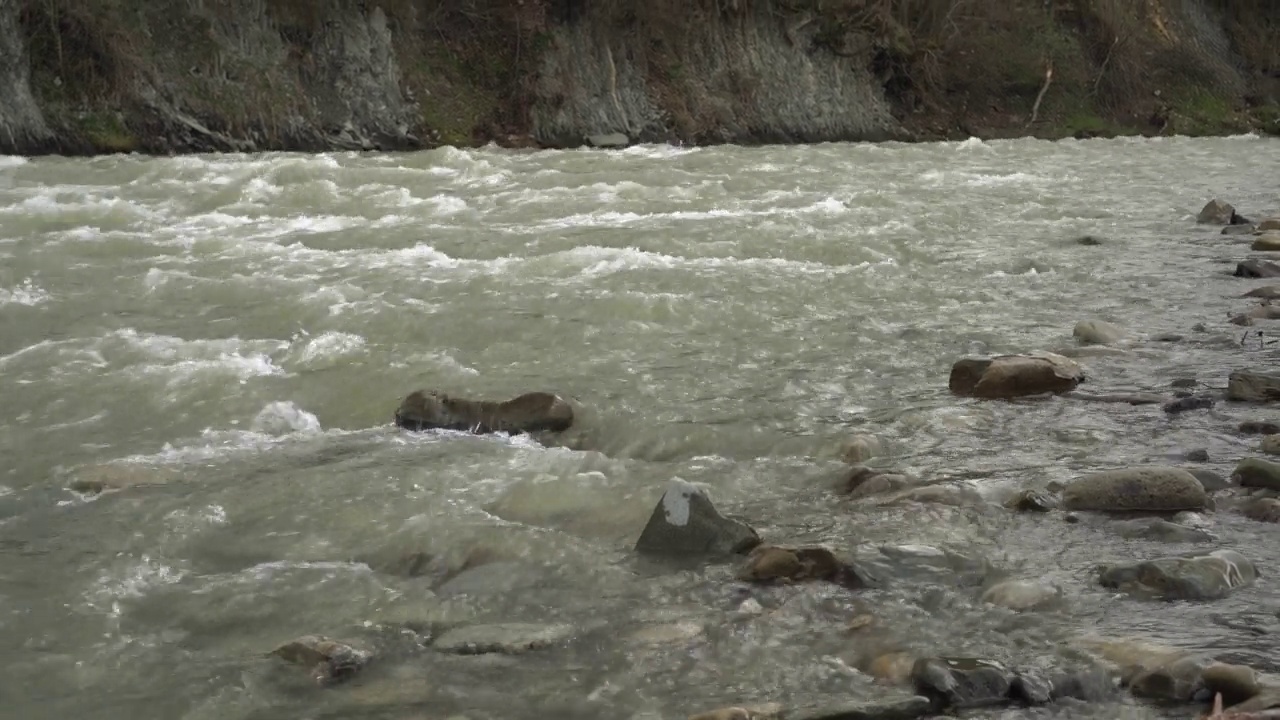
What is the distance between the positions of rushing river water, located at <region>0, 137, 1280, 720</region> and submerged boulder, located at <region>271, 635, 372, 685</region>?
0.07 metres

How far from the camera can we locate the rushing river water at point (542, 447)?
4941 millimetres

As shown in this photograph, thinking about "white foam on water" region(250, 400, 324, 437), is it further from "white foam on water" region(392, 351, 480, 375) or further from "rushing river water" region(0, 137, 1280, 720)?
"white foam on water" region(392, 351, 480, 375)

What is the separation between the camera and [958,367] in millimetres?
8602

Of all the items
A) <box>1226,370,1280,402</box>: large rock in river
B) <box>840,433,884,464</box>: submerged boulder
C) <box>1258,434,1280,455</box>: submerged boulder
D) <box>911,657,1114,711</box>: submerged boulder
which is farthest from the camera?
<box>1226,370,1280,402</box>: large rock in river

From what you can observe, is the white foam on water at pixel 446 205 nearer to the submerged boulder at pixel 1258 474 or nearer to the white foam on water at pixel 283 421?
the white foam on water at pixel 283 421

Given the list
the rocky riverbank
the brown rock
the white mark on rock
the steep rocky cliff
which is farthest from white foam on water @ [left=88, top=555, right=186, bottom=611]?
the steep rocky cliff

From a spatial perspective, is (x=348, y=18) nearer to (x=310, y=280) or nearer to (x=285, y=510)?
(x=310, y=280)

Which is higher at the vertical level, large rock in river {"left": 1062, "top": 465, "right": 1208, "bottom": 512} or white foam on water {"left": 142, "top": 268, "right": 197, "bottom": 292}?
large rock in river {"left": 1062, "top": 465, "right": 1208, "bottom": 512}

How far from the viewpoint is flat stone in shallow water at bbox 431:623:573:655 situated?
5.01 metres

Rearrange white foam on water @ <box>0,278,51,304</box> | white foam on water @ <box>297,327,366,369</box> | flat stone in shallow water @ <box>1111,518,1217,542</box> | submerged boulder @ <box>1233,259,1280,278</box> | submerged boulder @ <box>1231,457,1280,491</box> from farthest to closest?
submerged boulder @ <box>1233,259,1280,278</box>, white foam on water @ <box>0,278,51,304</box>, white foam on water @ <box>297,327,366,369</box>, submerged boulder @ <box>1231,457,1280,491</box>, flat stone in shallow water @ <box>1111,518,1217,542</box>

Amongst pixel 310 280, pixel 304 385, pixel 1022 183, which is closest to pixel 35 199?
pixel 310 280

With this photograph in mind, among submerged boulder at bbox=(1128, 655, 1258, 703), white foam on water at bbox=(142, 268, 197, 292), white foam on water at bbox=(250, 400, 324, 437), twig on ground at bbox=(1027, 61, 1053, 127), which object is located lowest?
twig on ground at bbox=(1027, 61, 1053, 127)

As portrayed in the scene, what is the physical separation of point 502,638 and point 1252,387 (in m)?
5.20

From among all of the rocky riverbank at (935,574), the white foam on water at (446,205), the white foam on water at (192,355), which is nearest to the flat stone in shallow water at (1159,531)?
the rocky riverbank at (935,574)
